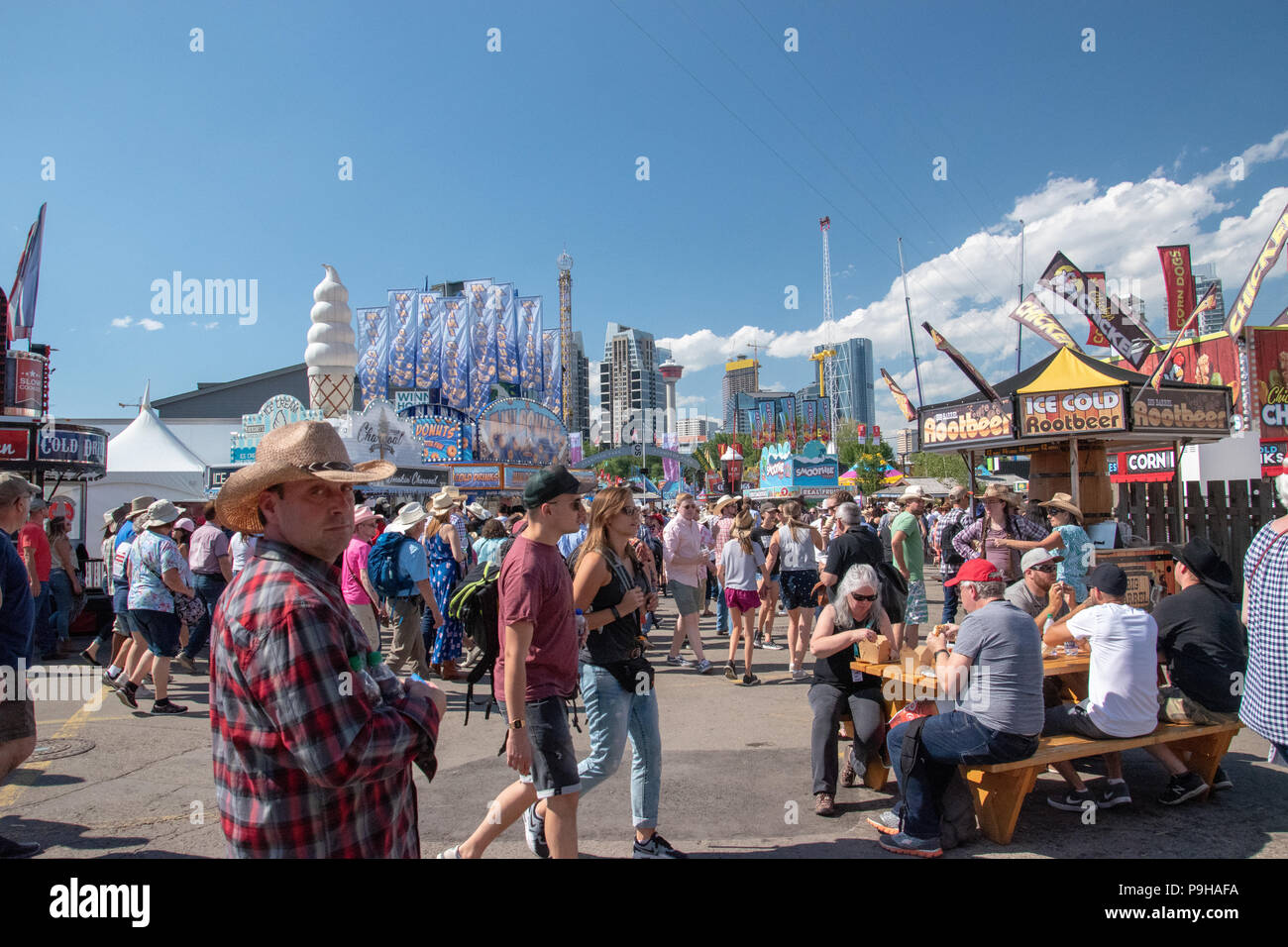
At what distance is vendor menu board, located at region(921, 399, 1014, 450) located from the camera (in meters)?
10.5

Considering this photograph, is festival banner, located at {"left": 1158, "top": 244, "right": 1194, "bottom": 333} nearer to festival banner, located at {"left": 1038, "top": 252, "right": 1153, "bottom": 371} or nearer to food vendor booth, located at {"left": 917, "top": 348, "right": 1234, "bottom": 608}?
festival banner, located at {"left": 1038, "top": 252, "right": 1153, "bottom": 371}

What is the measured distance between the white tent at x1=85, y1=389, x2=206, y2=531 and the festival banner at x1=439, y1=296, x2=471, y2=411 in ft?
71.4

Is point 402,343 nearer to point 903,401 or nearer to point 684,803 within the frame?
point 903,401

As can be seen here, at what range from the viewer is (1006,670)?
377 centimetres

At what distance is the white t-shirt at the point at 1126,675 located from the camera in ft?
13.9

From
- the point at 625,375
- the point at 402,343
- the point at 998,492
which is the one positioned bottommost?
the point at 998,492

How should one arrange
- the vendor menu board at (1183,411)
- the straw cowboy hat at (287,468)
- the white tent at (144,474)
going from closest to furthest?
1. the straw cowboy hat at (287,468)
2. the vendor menu board at (1183,411)
3. the white tent at (144,474)

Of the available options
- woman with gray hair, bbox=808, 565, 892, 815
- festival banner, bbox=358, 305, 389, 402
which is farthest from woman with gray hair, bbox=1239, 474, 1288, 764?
festival banner, bbox=358, 305, 389, 402

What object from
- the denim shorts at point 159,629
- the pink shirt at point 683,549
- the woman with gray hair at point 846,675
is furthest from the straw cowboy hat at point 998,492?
the denim shorts at point 159,629

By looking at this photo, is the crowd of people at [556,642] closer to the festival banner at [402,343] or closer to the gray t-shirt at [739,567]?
the gray t-shirt at [739,567]

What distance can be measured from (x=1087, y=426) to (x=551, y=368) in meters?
37.4

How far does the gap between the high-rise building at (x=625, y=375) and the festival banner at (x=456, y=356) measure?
135918 mm

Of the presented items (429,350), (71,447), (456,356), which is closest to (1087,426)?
(71,447)
